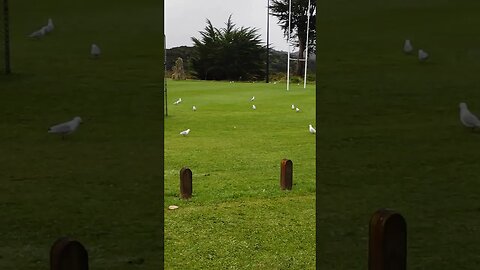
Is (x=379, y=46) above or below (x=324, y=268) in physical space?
above

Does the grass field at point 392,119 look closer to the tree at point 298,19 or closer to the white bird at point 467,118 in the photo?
the white bird at point 467,118

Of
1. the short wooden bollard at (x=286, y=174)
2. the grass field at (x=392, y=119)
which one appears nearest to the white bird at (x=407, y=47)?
the grass field at (x=392, y=119)

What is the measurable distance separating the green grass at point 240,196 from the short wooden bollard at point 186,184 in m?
0.06
